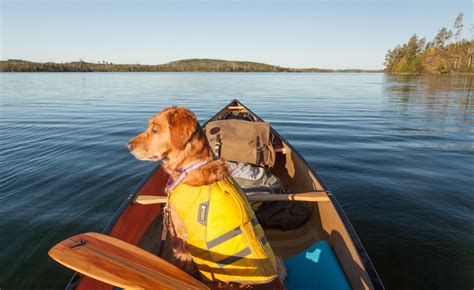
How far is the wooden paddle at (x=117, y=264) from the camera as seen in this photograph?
1.97m

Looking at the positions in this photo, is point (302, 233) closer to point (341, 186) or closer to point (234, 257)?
point (234, 257)

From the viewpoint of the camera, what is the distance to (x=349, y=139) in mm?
11375

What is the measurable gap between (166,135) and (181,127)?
0.19 meters

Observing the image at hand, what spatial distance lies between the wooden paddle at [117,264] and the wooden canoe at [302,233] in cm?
48

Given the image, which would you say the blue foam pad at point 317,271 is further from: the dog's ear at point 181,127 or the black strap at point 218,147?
the black strap at point 218,147

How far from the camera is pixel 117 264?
2168 mm

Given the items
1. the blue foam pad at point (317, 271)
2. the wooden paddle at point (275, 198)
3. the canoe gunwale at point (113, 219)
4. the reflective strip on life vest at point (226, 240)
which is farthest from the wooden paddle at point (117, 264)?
the blue foam pad at point (317, 271)

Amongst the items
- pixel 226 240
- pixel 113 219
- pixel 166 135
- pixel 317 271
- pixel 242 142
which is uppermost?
pixel 166 135

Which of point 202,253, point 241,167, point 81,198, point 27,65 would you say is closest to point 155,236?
point 241,167

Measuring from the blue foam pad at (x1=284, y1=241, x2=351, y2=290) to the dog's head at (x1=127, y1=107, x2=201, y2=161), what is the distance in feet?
6.84

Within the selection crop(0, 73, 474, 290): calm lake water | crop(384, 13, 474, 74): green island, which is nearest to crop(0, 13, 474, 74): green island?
crop(384, 13, 474, 74): green island

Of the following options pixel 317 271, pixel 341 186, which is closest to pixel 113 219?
pixel 317 271

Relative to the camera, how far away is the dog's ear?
2705 mm

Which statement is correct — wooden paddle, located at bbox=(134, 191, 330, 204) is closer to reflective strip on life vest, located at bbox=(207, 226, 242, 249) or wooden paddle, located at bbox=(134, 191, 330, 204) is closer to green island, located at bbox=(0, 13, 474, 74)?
reflective strip on life vest, located at bbox=(207, 226, 242, 249)
